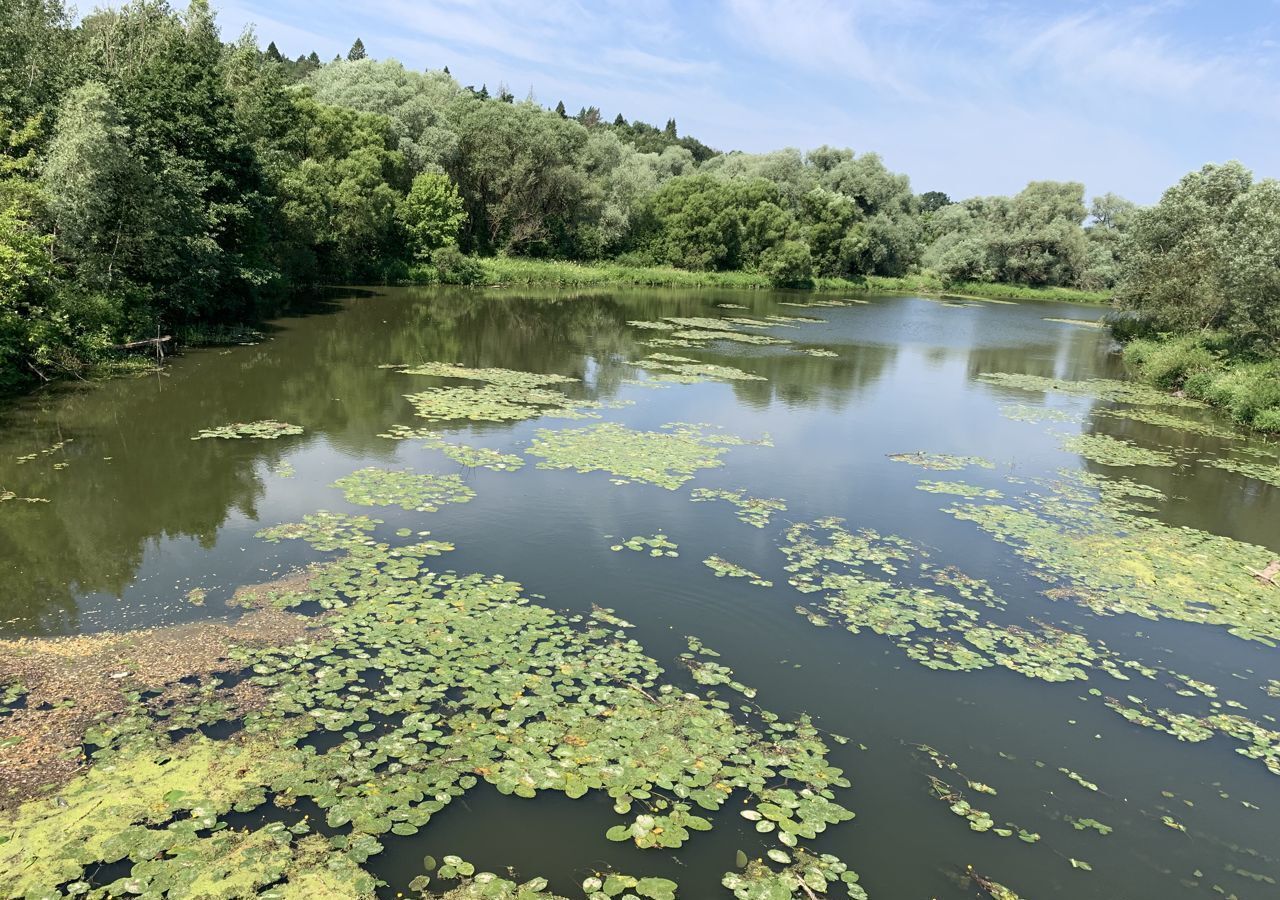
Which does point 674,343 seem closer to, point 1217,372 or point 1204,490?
point 1217,372

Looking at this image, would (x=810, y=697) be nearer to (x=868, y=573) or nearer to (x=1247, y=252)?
(x=868, y=573)

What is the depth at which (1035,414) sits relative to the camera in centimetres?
2289

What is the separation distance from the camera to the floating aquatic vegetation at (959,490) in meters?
14.5

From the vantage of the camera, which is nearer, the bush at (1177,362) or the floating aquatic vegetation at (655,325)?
the bush at (1177,362)

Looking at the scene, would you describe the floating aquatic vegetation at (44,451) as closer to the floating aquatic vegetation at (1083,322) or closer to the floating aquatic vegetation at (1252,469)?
the floating aquatic vegetation at (1252,469)

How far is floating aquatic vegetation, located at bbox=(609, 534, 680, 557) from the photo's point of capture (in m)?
11.0

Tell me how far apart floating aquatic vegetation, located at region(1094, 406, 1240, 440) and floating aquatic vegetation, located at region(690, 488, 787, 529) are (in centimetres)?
1576

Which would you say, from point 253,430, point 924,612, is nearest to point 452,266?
point 253,430

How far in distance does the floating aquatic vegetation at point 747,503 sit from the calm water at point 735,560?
11.3 inches

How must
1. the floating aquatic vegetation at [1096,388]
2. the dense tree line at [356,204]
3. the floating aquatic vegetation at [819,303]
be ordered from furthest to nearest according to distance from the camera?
the floating aquatic vegetation at [819,303] < the floating aquatic vegetation at [1096,388] < the dense tree line at [356,204]

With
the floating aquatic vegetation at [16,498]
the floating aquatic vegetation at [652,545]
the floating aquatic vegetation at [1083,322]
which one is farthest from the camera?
the floating aquatic vegetation at [1083,322]

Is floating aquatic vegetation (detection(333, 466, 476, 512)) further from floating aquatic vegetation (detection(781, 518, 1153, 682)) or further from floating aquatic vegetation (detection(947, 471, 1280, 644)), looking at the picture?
floating aquatic vegetation (detection(947, 471, 1280, 644))

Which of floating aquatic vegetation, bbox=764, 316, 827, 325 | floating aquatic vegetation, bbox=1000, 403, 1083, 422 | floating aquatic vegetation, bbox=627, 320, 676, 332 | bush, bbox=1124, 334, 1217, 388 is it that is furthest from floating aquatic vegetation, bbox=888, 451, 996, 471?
floating aquatic vegetation, bbox=764, 316, 827, 325

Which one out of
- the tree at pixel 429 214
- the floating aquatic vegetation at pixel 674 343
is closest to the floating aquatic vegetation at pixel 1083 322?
the floating aquatic vegetation at pixel 674 343
